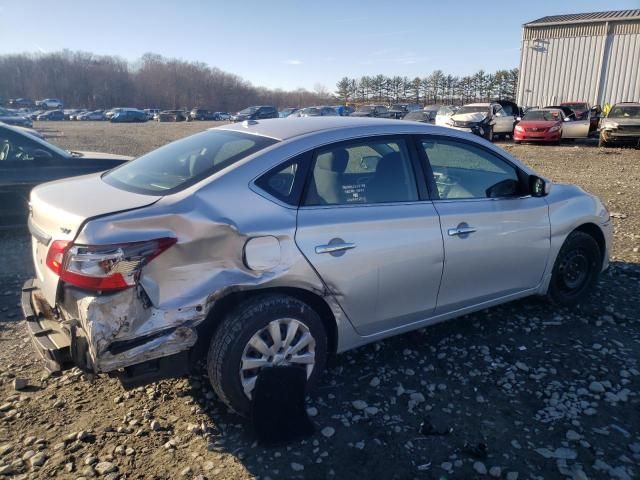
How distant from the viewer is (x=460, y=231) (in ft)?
11.1

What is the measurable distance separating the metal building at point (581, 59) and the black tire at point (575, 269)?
3191 centimetres

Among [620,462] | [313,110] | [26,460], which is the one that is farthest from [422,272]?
[313,110]

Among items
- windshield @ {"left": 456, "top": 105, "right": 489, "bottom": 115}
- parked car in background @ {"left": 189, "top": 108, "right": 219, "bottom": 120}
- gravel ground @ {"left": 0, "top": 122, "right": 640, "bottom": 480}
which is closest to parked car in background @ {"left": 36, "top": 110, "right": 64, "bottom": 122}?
parked car in background @ {"left": 189, "top": 108, "right": 219, "bottom": 120}

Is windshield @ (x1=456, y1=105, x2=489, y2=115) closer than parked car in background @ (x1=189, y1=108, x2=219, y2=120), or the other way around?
windshield @ (x1=456, y1=105, x2=489, y2=115)

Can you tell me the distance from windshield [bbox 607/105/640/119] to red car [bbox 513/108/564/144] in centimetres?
193

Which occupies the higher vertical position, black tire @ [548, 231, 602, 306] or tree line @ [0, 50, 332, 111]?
tree line @ [0, 50, 332, 111]

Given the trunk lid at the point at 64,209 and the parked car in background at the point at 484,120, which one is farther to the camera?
the parked car in background at the point at 484,120

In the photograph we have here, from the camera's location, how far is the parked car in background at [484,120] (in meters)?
20.1

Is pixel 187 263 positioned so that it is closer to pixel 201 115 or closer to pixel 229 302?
pixel 229 302

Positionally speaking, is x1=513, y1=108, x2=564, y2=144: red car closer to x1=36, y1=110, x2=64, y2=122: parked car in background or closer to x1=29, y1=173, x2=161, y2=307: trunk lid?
x1=29, y1=173, x2=161, y2=307: trunk lid

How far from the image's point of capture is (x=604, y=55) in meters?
30.8

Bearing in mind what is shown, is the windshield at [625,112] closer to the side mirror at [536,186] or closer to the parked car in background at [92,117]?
the side mirror at [536,186]

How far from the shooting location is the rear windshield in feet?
9.51

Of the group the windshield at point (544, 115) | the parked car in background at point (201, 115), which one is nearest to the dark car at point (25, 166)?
the windshield at point (544, 115)
